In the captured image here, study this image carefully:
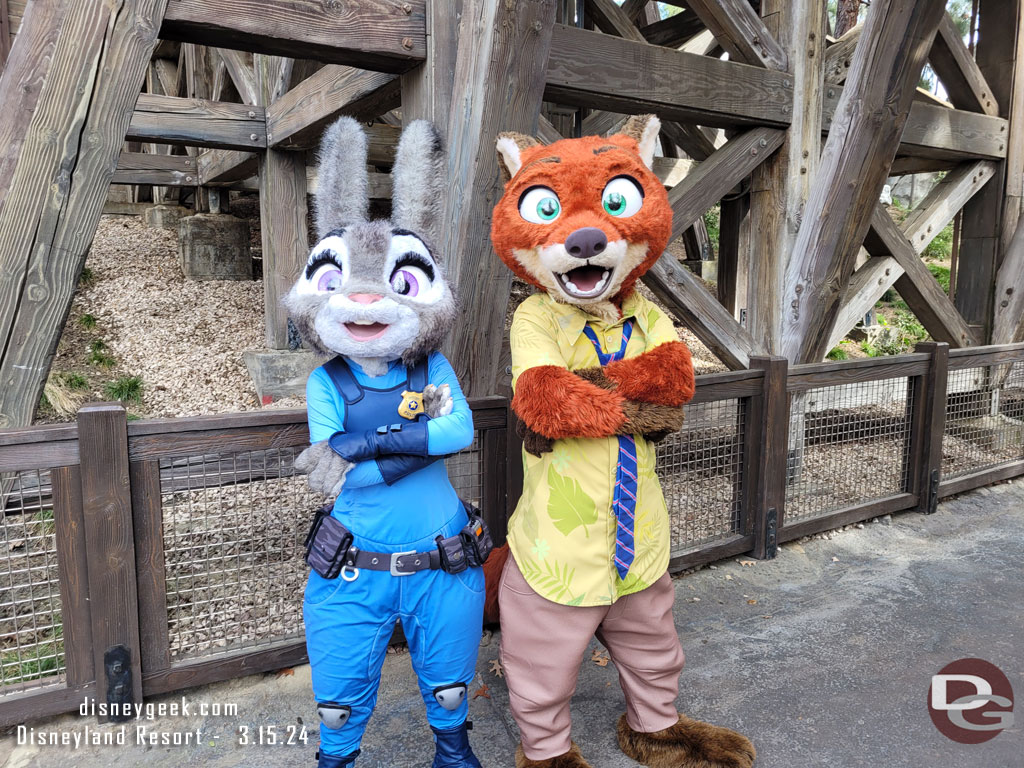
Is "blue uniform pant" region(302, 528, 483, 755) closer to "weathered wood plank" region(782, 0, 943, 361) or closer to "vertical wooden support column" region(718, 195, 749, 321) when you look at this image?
"weathered wood plank" region(782, 0, 943, 361)

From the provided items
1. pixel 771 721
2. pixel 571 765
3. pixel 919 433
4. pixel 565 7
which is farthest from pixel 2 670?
pixel 565 7

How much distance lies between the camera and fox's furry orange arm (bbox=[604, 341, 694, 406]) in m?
2.04

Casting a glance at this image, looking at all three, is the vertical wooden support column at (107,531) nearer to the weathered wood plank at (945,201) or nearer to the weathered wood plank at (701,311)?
the weathered wood plank at (701,311)

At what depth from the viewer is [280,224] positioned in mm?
6055

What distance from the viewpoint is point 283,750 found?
7.62 feet

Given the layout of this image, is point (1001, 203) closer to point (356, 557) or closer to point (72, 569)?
point (356, 557)

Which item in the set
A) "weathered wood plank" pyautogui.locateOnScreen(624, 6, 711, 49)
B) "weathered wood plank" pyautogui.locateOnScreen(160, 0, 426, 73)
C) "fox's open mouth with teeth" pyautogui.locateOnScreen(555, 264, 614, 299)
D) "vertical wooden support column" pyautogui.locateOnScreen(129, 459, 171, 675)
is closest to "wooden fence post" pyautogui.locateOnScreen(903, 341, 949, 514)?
"fox's open mouth with teeth" pyautogui.locateOnScreen(555, 264, 614, 299)

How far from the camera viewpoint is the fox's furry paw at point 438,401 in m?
1.96

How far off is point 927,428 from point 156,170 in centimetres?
768

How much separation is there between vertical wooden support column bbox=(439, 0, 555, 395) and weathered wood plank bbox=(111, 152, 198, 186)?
18.2ft

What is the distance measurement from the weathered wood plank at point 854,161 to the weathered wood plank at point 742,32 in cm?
80

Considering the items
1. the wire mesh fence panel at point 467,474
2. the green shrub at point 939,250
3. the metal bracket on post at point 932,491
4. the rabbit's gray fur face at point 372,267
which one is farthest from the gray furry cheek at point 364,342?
the green shrub at point 939,250

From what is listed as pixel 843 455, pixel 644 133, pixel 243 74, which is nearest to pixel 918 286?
pixel 843 455

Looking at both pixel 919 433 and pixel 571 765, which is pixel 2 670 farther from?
pixel 919 433
